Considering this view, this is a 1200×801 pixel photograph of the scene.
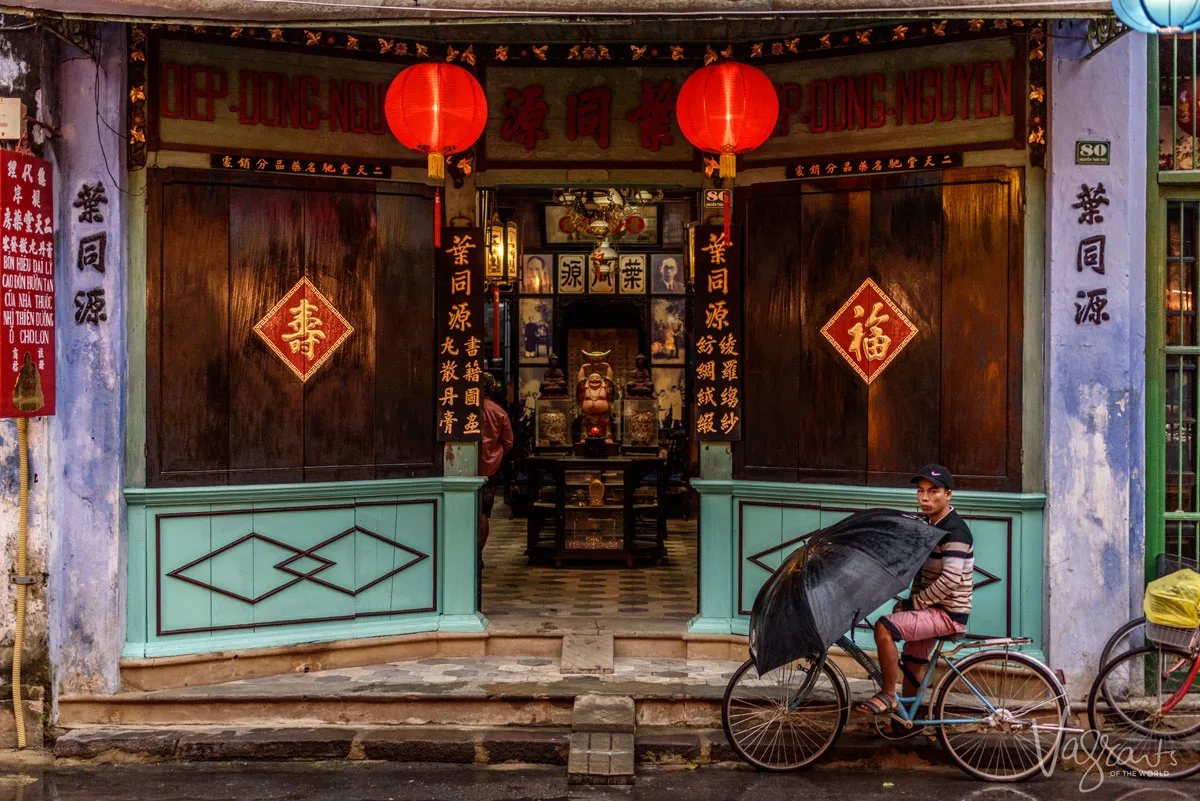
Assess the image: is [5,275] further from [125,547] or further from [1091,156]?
[1091,156]

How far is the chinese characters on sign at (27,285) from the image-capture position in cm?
772

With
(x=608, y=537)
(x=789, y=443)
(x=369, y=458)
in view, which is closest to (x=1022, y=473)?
(x=789, y=443)

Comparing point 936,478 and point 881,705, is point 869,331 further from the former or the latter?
point 881,705

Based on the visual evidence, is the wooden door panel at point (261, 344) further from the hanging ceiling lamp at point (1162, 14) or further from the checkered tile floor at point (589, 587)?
the hanging ceiling lamp at point (1162, 14)

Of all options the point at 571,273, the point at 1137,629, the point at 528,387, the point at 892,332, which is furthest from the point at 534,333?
the point at 1137,629

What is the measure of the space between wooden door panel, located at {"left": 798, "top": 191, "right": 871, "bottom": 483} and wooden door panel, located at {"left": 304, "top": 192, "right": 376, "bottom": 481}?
3.40 meters

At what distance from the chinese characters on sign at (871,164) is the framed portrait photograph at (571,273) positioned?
10.3m

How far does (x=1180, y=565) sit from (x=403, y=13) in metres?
6.37

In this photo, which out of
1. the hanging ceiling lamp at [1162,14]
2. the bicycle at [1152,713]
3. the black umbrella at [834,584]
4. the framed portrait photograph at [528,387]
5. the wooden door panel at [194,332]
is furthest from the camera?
the framed portrait photograph at [528,387]

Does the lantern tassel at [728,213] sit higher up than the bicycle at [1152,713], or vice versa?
the lantern tassel at [728,213]

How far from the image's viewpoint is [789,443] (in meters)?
9.28

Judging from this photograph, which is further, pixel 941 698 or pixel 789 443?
pixel 789 443

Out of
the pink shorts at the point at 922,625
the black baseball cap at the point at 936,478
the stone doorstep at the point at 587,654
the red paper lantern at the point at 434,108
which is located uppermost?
the red paper lantern at the point at 434,108

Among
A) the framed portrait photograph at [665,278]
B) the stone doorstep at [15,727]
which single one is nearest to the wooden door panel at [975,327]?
the stone doorstep at [15,727]
